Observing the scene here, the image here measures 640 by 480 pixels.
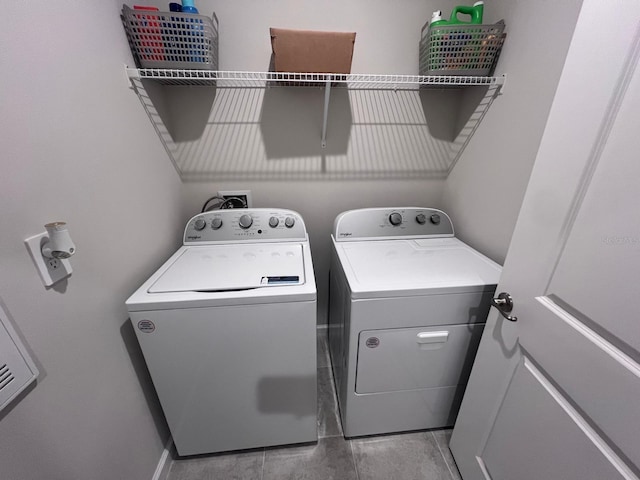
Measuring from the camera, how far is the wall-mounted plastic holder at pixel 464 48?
116 centimetres

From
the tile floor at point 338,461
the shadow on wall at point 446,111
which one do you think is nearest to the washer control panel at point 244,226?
the shadow on wall at point 446,111

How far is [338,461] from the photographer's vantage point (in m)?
1.33

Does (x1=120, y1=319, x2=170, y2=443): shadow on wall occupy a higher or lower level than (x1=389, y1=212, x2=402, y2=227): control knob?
lower

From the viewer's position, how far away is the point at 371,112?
157 centimetres

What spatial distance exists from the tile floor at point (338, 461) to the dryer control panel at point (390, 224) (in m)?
1.13

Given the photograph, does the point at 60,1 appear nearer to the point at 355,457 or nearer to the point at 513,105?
the point at 513,105

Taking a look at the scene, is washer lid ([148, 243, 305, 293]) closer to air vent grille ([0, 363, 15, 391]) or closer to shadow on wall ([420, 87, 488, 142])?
air vent grille ([0, 363, 15, 391])

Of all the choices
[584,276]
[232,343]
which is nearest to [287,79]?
[232,343]

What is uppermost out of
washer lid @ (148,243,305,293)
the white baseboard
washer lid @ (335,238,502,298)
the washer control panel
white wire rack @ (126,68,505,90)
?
white wire rack @ (126,68,505,90)

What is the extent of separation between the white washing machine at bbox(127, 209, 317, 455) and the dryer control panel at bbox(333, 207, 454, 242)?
316 mm

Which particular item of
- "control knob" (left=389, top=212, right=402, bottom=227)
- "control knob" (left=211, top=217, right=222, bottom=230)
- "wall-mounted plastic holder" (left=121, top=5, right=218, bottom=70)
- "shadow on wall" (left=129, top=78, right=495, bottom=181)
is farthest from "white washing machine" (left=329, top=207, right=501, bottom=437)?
"wall-mounted plastic holder" (left=121, top=5, right=218, bottom=70)

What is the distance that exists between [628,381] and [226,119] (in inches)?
72.0

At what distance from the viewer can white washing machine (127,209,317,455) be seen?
97 cm

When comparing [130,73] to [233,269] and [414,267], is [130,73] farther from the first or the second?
[414,267]
